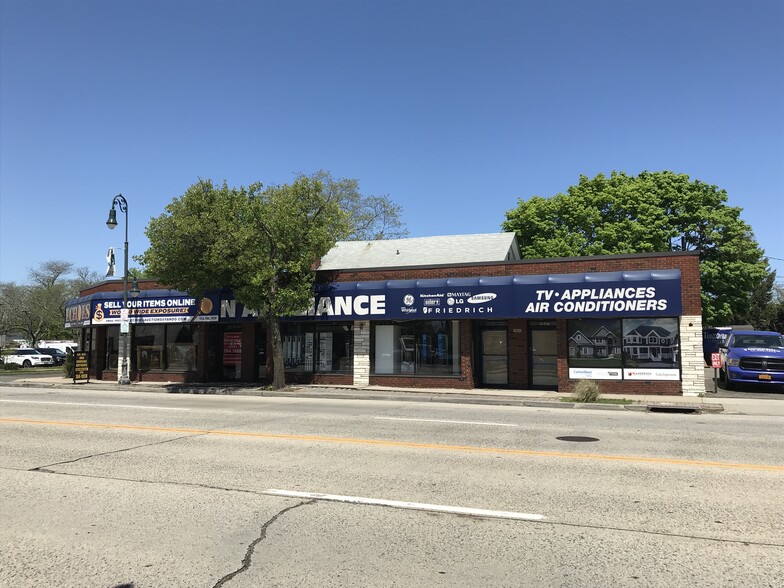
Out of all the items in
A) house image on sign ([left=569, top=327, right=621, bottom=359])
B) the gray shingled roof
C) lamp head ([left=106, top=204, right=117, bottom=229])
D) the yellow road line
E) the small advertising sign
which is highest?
lamp head ([left=106, top=204, right=117, bottom=229])

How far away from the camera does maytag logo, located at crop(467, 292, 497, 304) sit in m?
20.1

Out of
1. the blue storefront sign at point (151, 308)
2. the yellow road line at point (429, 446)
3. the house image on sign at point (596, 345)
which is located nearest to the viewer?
the yellow road line at point (429, 446)

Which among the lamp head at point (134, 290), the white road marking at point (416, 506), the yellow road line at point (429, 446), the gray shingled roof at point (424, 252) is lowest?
the yellow road line at point (429, 446)

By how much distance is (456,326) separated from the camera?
69.2 ft

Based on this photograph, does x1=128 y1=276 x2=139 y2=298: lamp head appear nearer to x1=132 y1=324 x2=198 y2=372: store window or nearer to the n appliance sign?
x1=132 y1=324 x2=198 y2=372: store window

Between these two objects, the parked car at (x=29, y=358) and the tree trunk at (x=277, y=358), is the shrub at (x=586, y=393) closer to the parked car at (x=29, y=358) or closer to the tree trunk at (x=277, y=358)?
the tree trunk at (x=277, y=358)

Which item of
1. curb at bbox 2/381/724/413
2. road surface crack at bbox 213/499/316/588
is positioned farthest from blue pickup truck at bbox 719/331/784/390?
road surface crack at bbox 213/499/316/588

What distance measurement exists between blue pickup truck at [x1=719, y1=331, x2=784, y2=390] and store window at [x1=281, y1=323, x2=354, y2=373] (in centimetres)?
1389

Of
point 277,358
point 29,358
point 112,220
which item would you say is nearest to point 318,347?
point 277,358

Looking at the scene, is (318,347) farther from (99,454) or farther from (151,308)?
(99,454)

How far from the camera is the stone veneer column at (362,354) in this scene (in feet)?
72.1

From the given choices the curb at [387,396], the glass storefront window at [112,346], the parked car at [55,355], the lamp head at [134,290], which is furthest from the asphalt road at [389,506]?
Answer: the parked car at [55,355]

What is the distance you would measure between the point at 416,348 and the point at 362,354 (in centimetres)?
212

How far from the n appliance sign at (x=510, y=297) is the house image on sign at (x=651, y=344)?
2.68 feet
